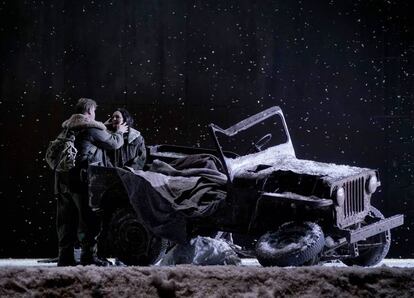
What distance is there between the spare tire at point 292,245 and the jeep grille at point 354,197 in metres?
0.53

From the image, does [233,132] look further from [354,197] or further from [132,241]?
[132,241]

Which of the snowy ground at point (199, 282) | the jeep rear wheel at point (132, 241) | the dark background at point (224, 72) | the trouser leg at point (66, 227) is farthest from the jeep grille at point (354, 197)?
the snowy ground at point (199, 282)

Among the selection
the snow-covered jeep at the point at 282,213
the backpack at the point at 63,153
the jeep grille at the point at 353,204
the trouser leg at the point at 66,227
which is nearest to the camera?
the snow-covered jeep at the point at 282,213

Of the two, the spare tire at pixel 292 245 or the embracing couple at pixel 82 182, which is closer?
the spare tire at pixel 292 245

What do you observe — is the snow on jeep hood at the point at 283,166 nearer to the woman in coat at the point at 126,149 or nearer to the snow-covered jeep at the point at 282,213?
the snow-covered jeep at the point at 282,213

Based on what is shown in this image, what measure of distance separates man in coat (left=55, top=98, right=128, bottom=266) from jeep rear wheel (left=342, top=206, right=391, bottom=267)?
9.15 feet

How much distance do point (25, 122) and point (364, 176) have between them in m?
5.16

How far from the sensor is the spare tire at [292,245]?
5.74 metres

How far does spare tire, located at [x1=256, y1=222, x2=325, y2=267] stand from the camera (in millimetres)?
5738

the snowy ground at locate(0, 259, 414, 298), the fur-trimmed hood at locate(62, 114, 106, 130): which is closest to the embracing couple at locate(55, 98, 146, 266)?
the fur-trimmed hood at locate(62, 114, 106, 130)

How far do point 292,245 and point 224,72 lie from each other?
418 cm

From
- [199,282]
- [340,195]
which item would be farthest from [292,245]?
[199,282]

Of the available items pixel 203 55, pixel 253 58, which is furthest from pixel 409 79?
pixel 203 55

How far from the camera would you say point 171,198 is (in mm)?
6461
